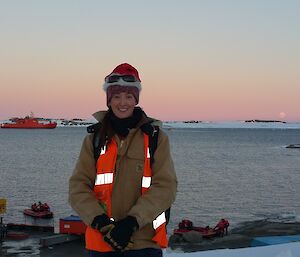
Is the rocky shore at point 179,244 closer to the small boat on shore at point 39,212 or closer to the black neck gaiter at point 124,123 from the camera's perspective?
the small boat on shore at point 39,212

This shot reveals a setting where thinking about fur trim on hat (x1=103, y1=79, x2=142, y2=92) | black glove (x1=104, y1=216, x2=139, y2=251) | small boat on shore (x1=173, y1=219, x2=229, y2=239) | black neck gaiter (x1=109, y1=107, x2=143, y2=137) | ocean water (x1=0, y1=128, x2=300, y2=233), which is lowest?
ocean water (x1=0, y1=128, x2=300, y2=233)

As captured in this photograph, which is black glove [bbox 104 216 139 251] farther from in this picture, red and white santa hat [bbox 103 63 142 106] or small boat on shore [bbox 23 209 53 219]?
small boat on shore [bbox 23 209 53 219]

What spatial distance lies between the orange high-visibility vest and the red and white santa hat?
38 centimetres

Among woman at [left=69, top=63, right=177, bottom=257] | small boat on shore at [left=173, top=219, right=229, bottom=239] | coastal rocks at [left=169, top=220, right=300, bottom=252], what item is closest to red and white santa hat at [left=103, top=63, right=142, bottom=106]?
woman at [left=69, top=63, right=177, bottom=257]

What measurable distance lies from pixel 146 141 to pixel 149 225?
1.81 feet

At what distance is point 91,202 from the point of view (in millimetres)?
3031

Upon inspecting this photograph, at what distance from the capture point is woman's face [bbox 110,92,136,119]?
10.5 ft

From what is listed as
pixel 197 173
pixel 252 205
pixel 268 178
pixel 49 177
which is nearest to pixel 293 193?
pixel 252 205

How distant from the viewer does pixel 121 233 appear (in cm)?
281

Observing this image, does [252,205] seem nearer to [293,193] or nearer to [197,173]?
[293,193]

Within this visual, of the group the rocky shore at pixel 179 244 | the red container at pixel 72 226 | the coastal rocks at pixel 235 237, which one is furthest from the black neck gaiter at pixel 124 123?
the red container at pixel 72 226

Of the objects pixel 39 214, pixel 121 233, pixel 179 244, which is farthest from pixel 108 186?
pixel 39 214

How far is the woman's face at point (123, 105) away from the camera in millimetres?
3207

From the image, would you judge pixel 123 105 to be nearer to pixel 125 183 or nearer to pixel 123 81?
pixel 123 81
